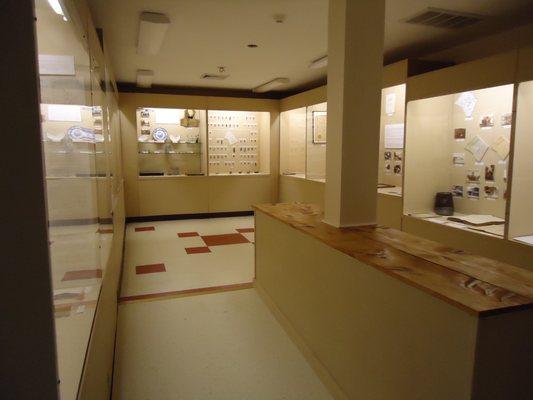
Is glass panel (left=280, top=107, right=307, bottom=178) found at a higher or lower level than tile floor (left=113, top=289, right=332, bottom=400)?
higher

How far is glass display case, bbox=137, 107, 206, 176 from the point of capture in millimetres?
7715

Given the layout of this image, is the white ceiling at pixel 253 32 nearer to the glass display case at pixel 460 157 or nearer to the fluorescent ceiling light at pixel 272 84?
the fluorescent ceiling light at pixel 272 84

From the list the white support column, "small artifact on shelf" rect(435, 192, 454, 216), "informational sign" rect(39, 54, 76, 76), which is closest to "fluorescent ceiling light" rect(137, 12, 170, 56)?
the white support column

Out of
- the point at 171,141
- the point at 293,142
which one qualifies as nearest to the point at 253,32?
the point at 293,142

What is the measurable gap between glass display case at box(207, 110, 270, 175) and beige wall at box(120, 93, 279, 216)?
20 cm

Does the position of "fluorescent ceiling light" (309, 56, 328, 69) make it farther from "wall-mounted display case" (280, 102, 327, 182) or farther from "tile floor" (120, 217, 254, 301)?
"tile floor" (120, 217, 254, 301)

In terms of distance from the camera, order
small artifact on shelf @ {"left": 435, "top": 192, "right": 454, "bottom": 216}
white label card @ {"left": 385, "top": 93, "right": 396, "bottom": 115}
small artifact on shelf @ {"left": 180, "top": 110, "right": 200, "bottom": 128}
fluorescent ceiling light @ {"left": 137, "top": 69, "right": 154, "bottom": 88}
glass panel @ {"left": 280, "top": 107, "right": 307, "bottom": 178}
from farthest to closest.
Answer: small artifact on shelf @ {"left": 180, "top": 110, "right": 200, "bottom": 128}, glass panel @ {"left": 280, "top": 107, "right": 307, "bottom": 178}, fluorescent ceiling light @ {"left": 137, "top": 69, "right": 154, "bottom": 88}, white label card @ {"left": 385, "top": 93, "right": 396, "bottom": 115}, small artifact on shelf @ {"left": 435, "top": 192, "right": 454, "bottom": 216}

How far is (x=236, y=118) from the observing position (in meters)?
8.24

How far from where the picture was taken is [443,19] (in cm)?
383

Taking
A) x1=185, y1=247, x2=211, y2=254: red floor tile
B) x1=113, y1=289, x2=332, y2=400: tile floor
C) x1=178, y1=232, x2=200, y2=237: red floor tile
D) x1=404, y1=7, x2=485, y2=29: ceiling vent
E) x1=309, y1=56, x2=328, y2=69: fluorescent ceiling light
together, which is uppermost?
x1=404, y1=7, x2=485, y2=29: ceiling vent

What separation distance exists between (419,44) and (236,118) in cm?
432

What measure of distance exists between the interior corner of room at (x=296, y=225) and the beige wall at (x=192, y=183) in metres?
0.26

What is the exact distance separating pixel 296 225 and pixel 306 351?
879 millimetres

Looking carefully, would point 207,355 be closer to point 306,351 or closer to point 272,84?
point 306,351
